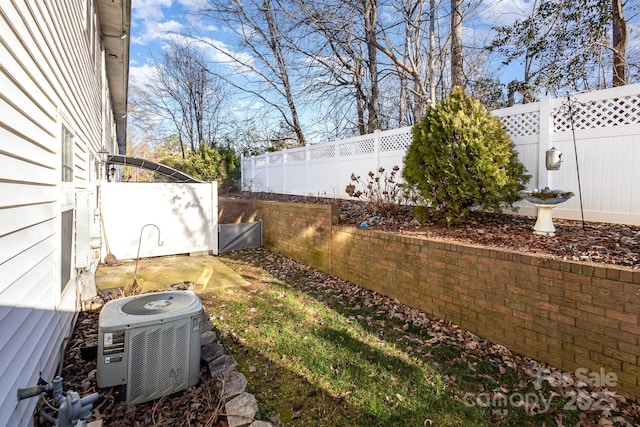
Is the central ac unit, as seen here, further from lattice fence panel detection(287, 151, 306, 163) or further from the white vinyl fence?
lattice fence panel detection(287, 151, 306, 163)

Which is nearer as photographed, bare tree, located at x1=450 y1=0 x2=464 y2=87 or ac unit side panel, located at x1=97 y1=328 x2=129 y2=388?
ac unit side panel, located at x1=97 y1=328 x2=129 y2=388

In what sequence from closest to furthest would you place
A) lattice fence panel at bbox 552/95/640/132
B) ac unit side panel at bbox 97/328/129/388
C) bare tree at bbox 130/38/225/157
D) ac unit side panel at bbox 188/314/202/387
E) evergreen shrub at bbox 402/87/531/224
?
ac unit side panel at bbox 97/328/129/388 < ac unit side panel at bbox 188/314/202/387 < lattice fence panel at bbox 552/95/640/132 < evergreen shrub at bbox 402/87/531/224 < bare tree at bbox 130/38/225/157

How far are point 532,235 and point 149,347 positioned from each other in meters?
4.19

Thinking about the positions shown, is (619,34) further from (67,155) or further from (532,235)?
(67,155)

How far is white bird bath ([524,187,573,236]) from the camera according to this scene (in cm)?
392

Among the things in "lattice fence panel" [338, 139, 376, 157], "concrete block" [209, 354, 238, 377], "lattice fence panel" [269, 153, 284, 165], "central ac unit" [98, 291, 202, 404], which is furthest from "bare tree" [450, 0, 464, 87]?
"central ac unit" [98, 291, 202, 404]

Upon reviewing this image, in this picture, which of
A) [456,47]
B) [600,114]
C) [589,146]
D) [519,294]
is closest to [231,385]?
[519,294]

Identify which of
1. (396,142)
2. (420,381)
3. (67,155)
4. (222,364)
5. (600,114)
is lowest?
(420,381)

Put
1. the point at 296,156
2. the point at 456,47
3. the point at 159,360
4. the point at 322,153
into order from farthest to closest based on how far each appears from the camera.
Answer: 1. the point at 296,156
2. the point at 322,153
3. the point at 456,47
4. the point at 159,360

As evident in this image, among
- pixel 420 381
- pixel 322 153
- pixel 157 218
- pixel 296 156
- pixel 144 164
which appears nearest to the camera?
pixel 420 381

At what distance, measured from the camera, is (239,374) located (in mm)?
2877

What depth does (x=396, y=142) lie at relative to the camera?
7215 mm

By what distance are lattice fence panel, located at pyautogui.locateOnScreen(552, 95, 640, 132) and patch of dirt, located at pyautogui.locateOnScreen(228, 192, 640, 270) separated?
1.30 meters

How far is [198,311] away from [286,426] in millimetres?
1114
